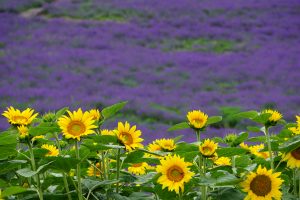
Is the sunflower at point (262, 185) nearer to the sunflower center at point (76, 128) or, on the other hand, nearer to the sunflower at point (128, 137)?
the sunflower at point (128, 137)

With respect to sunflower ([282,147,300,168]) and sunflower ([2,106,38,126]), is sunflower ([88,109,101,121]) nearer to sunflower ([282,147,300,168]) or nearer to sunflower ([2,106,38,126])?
sunflower ([2,106,38,126])

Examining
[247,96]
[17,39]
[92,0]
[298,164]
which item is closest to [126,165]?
[298,164]

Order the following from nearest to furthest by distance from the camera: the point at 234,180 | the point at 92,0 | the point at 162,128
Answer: the point at 234,180, the point at 162,128, the point at 92,0

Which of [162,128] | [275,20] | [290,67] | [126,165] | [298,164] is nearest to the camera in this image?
[298,164]

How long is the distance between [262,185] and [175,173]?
0.23 metres

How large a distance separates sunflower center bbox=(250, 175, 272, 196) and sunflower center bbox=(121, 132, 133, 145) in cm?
37

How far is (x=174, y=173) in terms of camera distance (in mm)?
1851

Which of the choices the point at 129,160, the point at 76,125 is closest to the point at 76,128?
the point at 76,125

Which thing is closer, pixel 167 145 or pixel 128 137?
pixel 128 137

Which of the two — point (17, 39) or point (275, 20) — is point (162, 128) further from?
point (275, 20)

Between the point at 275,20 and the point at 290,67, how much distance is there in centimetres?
492

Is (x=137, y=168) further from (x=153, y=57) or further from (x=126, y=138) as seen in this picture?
(x=153, y=57)

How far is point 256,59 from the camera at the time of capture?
56.9ft

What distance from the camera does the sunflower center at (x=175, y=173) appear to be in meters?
1.84
